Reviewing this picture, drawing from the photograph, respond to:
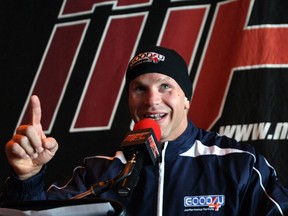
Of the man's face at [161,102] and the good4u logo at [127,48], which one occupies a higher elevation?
the good4u logo at [127,48]

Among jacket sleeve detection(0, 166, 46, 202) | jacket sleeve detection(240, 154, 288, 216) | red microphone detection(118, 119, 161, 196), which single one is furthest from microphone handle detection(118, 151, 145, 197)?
jacket sleeve detection(240, 154, 288, 216)

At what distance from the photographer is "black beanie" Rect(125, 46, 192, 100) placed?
5.47ft

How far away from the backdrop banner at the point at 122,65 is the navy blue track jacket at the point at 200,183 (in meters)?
0.32

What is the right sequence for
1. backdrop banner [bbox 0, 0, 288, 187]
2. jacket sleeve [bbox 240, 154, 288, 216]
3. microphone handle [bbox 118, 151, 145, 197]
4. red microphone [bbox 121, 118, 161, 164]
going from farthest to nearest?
1. backdrop banner [bbox 0, 0, 288, 187]
2. jacket sleeve [bbox 240, 154, 288, 216]
3. red microphone [bbox 121, 118, 161, 164]
4. microphone handle [bbox 118, 151, 145, 197]

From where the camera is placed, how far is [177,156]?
163 cm

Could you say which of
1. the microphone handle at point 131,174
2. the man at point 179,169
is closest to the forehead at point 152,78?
the man at point 179,169

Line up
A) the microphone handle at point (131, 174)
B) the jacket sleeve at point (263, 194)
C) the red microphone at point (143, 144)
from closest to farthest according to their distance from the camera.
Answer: the microphone handle at point (131, 174)
the red microphone at point (143, 144)
the jacket sleeve at point (263, 194)

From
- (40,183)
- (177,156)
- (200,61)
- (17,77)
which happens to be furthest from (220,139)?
(17,77)

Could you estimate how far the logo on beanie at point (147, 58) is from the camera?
5.49 ft

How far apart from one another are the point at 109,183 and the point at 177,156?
0.71m

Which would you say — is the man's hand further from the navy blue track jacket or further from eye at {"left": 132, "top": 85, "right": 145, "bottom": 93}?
eye at {"left": 132, "top": 85, "right": 145, "bottom": 93}

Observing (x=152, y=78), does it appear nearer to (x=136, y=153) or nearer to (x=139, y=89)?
(x=139, y=89)

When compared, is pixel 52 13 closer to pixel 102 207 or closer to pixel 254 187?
pixel 254 187

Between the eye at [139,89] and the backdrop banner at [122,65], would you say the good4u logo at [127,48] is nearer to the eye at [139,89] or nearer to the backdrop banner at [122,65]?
the backdrop banner at [122,65]
